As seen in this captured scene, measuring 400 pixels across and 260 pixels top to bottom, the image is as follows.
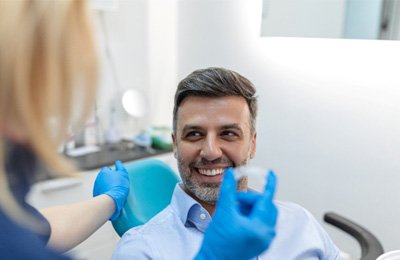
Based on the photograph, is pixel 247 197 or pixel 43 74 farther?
pixel 247 197

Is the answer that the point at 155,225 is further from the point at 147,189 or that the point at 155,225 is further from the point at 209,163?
the point at 147,189

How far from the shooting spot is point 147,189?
1.64 metres

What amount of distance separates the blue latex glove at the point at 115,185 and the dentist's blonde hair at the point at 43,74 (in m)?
0.82

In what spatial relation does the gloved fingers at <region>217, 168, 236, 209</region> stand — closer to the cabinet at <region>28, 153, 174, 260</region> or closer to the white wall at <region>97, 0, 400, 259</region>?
the cabinet at <region>28, 153, 174, 260</region>

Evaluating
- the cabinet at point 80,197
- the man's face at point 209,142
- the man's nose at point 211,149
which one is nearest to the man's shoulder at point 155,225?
the man's face at point 209,142

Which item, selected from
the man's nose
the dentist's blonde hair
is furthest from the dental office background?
the dentist's blonde hair

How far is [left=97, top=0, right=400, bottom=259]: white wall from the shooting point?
193 centimetres

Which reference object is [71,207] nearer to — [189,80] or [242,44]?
[189,80]

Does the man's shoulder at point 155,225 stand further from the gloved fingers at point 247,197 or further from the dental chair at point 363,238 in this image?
the dental chair at point 363,238

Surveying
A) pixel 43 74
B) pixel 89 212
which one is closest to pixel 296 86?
pixel 89 212

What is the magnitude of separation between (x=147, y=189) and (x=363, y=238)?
840 mm

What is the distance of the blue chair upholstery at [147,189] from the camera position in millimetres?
1509

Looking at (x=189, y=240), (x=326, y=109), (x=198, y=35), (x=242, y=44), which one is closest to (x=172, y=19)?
(x=198, y=35)

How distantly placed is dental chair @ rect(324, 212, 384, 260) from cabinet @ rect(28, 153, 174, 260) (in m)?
1.07
